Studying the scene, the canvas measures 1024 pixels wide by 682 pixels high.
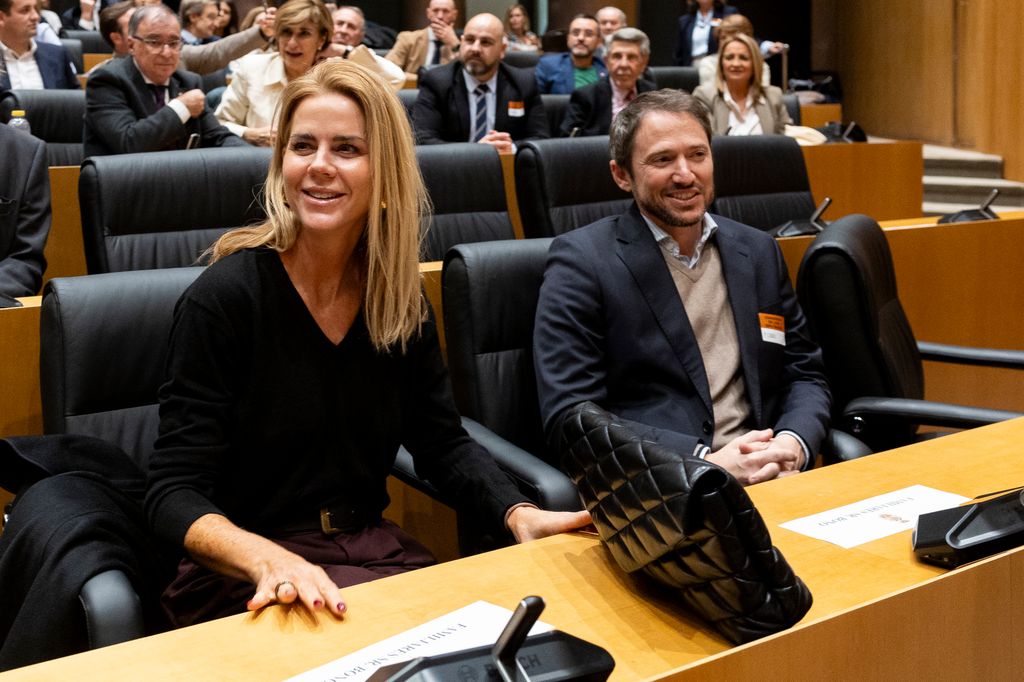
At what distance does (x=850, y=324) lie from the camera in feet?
6.71

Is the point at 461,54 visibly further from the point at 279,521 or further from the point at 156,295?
the point at 279,521

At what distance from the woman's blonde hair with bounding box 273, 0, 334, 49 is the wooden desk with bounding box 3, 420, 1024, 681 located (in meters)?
2.76

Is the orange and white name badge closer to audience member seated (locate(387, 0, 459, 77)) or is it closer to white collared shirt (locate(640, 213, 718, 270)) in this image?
white collared shirt (locate(640, 213, 718, 270))

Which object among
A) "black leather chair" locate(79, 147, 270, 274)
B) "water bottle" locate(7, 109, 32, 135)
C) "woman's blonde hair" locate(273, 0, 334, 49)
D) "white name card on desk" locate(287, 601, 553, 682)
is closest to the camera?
"white name card on desk" locate(287, 601, 553, 682)

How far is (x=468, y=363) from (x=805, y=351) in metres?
0.64

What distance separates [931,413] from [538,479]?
2.45 ft

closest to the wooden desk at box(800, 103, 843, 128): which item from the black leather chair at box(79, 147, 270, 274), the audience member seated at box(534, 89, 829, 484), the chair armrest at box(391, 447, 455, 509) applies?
the black leather chair at box(79, 147, 270, 274)

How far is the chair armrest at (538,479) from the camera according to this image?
5.16 ft

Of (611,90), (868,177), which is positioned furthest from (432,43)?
(868,177)

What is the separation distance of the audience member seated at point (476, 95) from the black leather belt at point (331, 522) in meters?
2.89

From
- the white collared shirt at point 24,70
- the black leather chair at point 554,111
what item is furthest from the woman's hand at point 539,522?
the black leather chair at point 554,111

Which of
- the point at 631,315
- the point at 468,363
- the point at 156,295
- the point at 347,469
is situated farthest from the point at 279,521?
the point at 631,315

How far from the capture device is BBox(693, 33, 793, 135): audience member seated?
14.9ft

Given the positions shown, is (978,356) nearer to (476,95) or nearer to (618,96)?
(476,95)
